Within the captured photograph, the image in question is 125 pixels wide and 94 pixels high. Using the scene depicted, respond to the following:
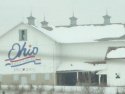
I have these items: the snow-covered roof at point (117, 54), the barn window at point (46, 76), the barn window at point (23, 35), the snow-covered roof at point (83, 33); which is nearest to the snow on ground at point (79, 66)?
the barn window at point (46, 76)

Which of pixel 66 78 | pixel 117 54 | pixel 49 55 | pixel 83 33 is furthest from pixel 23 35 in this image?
pixel 117 54

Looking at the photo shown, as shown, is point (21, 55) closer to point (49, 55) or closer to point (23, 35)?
point (23, 35)

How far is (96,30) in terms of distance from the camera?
54.8 meters

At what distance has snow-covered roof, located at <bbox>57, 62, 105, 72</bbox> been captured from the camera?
49.1 metres

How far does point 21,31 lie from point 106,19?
1305 cm

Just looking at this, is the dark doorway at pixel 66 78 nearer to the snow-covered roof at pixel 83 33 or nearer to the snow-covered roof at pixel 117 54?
the snow-covered roof at pixel 83 33

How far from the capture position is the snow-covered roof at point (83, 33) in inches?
2074

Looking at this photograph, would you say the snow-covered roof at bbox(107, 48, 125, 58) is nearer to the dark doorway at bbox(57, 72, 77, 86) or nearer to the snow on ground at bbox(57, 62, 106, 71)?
the snow on ground at bbox(57, 62, 106, 71)

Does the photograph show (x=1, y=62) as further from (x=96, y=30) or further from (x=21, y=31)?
(x=96, y=30)

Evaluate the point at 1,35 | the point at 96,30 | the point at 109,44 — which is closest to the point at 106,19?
the point at 96,30

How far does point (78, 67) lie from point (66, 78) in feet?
6.98

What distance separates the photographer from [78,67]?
5016 cm

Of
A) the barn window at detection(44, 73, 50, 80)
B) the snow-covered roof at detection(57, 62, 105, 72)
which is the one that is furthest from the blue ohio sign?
the snow-covered roof at detection(57, 62, 105, 72)

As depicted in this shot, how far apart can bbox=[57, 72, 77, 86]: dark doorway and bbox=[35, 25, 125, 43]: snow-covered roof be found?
145 inches
